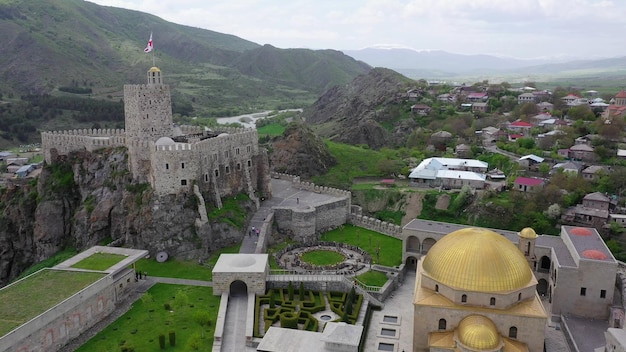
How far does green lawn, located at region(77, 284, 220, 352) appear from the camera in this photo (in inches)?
1282

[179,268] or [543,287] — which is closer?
[543,287]

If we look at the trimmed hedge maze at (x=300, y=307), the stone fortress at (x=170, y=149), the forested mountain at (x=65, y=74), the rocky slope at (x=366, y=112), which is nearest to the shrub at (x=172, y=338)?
the trimmed hedge maze at (x=300, y=307)

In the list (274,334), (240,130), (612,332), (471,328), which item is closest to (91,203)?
(240,130)

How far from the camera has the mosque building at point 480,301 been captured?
2989 centimetres

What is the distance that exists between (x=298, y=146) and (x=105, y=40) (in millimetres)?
156261

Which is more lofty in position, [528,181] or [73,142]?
[73,142]

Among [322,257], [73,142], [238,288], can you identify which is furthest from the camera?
[73,142]

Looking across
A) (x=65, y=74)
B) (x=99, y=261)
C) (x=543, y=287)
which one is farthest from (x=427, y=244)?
(x=65, y=74)

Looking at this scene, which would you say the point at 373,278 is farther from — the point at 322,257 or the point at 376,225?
the point at 376,225

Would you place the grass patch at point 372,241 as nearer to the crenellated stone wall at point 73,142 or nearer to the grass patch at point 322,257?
the grass patch at point 322,257

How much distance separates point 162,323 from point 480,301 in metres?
22.3

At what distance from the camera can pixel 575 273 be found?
121 ft

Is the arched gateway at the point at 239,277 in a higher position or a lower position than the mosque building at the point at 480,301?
lower

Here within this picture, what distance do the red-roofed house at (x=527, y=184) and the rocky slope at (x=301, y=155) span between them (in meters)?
28.6
